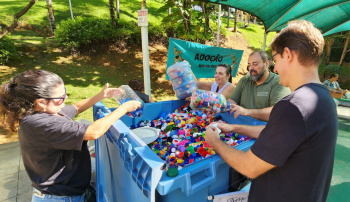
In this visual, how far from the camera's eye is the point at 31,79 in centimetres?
118

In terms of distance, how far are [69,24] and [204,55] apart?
6438 millimetres

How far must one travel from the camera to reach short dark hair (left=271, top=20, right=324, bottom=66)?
0.93 m

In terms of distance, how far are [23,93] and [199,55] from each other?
17.0ft

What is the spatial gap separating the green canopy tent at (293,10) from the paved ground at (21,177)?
306cm

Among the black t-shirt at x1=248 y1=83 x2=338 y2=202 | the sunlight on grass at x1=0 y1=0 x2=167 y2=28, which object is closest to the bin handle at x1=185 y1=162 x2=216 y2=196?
the black t-shirt at x1=248 y1=83 x2=338 y2=202

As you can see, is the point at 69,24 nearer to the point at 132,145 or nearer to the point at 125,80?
the point at 125,80

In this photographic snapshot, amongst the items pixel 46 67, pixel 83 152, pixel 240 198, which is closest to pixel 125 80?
pixel 46 67

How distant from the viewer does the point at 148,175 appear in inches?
41.9

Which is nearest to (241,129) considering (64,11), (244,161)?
(244,161)

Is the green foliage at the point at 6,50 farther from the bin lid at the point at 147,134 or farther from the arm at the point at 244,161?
→ the arm at the point at 244,161

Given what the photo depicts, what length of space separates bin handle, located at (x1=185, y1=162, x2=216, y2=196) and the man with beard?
1005 mm

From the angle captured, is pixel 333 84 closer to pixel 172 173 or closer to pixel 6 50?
pixel 172 173

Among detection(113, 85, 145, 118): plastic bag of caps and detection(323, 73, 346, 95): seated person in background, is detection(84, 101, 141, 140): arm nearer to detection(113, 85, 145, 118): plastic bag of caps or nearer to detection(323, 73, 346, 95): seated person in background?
detection(113, 85, 145, 118): plastic bag of caps

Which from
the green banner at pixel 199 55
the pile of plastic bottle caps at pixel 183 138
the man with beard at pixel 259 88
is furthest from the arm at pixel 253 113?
the green banner at pixel 199 55
